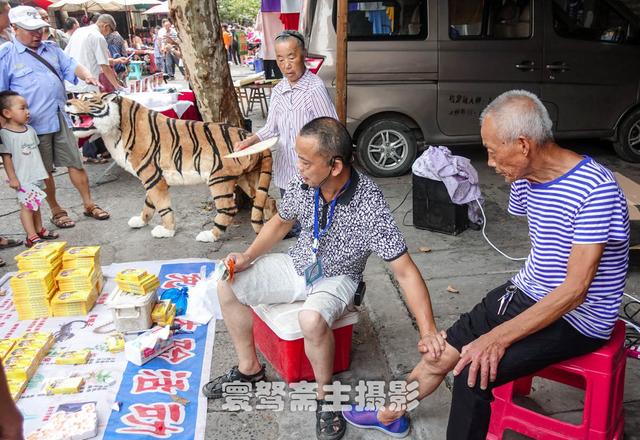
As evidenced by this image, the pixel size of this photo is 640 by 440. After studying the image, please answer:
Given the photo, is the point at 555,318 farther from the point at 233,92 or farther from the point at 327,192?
the point at 233,92

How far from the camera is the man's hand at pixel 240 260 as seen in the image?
257 centimetres

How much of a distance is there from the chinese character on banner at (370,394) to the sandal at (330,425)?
0.14m

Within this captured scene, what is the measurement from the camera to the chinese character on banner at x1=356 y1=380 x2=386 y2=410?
2.60 metres

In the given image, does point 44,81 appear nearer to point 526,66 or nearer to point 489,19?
→ point 489,19

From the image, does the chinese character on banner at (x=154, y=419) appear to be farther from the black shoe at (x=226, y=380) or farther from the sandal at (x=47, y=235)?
the sandal at (x=47, y=235)

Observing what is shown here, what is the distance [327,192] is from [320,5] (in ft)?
12.7

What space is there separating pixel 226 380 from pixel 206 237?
6.84 ft

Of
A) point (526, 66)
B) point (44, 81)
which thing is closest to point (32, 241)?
point (44, 81)

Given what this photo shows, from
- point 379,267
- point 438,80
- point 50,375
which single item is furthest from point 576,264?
point 438,80

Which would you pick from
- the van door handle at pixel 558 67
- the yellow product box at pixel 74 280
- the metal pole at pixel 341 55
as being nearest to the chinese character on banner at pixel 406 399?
the yellow product box at pixel 74 280

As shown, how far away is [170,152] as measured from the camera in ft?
15.3

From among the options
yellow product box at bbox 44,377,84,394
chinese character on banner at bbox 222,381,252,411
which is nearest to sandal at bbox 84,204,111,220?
yellow product box at bbox 44,377,84,394

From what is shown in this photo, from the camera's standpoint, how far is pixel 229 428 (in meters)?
2.52

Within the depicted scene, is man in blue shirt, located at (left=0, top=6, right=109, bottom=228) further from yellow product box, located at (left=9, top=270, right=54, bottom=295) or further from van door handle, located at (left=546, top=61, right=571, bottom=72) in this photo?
van door handle, located at (left=546, top=61, right=571, bottom=72)
